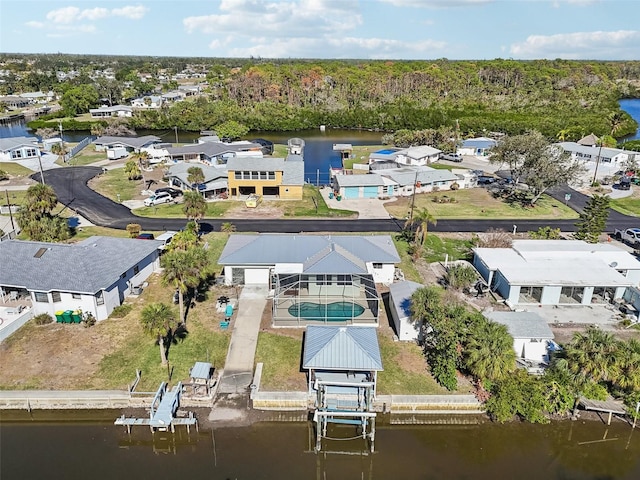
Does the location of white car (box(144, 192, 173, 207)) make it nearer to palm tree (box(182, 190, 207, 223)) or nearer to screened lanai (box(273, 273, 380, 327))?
palm tree (box(182, 190, 207, 223))

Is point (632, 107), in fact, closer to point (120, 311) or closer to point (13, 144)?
point (13, 144)

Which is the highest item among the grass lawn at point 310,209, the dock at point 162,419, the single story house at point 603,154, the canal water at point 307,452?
the single story house at point 603,154

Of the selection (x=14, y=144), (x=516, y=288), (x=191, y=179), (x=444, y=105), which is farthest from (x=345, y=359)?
(x=444, y=105)

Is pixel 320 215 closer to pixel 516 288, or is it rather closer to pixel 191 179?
pixel 191 179

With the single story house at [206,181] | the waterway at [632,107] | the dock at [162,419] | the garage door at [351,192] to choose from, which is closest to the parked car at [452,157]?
the garage door at [351,192]

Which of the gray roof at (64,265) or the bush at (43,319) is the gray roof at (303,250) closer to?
the gray roof at (64,265)

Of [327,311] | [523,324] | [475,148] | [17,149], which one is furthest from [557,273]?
[17,149]

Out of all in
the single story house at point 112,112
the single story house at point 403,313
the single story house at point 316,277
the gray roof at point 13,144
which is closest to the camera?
the single story house at point 403,313
